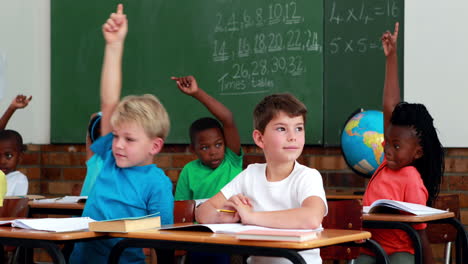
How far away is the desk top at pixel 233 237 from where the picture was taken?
1.82 meters

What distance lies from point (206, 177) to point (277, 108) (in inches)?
59.4

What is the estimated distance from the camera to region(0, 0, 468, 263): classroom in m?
4.29

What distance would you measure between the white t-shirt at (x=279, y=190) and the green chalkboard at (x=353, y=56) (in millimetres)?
2163

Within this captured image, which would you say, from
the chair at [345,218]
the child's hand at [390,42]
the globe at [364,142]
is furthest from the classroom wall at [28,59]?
the chair at [345,218]

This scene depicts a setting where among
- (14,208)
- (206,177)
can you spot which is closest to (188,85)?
(206,177)

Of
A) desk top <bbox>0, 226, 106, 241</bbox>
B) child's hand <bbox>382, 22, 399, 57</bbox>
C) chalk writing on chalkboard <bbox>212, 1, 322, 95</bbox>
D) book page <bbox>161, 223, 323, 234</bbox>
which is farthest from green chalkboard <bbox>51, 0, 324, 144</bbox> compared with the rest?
desk top <bbox>0, 226, 106, 241</bbox>

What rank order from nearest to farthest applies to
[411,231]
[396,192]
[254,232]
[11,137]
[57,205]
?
[254,232], [411,231], [396,192], [57,205], [11,137]

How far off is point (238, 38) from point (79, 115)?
1.42 metres

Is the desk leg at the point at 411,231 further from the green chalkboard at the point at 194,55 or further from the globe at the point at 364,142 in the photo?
the green chalkboard at the point at 194,55

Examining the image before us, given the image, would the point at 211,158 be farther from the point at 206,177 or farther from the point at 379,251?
the point at 379,251

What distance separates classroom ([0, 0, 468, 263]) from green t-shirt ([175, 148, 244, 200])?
2.87 ft

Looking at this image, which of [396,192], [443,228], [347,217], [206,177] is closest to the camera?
[347,217]

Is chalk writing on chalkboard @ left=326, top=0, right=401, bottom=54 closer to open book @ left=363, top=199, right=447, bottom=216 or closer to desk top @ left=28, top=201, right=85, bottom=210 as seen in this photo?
open book @ left=363, top=199, right=447, bottom=216

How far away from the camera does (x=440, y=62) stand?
14.1 feet
